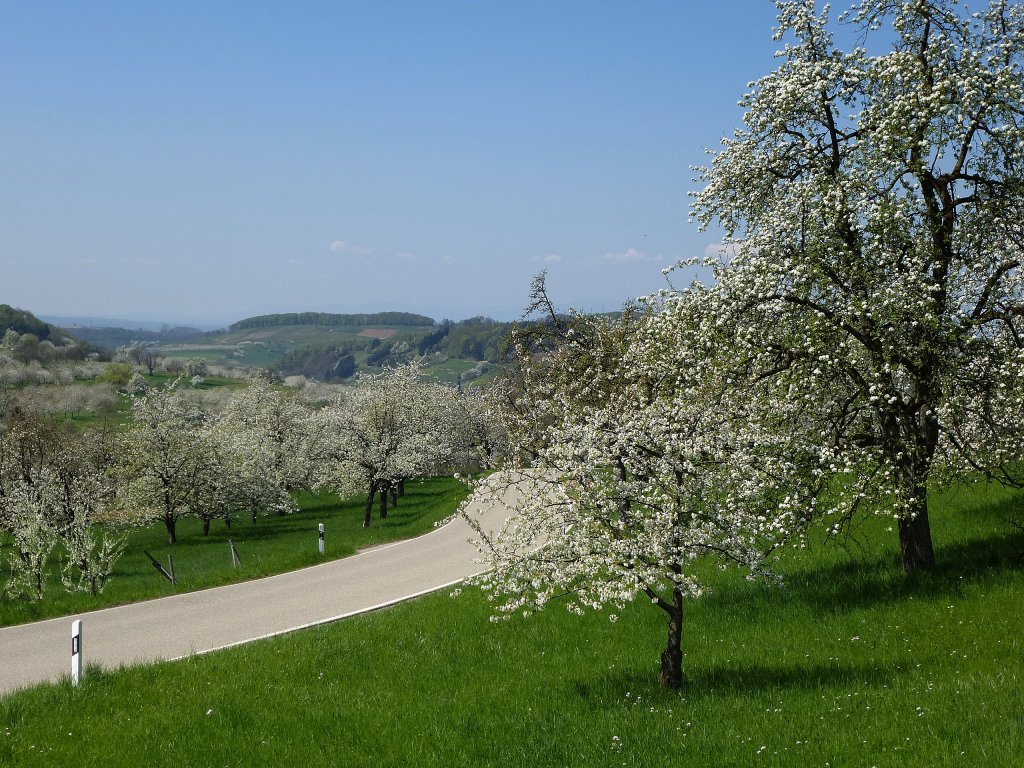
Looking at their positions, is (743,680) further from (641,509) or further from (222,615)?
(222,615)

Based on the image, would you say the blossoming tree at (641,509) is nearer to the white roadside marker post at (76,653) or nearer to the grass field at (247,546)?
the white roadside marker post at (76,653)

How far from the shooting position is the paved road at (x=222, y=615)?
627 inches

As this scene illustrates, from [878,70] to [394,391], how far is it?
34.0m

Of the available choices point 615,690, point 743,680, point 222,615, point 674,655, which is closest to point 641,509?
point 674,655

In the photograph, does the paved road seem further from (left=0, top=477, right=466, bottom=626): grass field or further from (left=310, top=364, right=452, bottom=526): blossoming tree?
(left=310, top=364, right=452, bottom=526): blossoming tree

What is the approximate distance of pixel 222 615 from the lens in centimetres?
1894

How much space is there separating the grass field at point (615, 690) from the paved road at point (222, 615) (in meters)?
2.40

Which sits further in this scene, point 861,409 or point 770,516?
point 861,409

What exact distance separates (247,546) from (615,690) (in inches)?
1406

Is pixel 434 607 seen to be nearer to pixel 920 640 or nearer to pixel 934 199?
pixel 920 640

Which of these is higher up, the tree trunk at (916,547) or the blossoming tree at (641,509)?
the blossoming tree at (641,509)

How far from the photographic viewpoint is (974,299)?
45.5 ft

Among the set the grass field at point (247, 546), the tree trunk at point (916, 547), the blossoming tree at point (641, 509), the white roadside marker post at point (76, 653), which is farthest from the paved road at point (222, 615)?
the tree trunk at point (916, 547)

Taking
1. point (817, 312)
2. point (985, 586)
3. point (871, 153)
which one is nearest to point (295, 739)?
point (817, 312)
